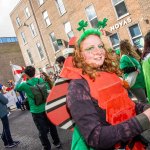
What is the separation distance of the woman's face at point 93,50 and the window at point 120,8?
15.5m

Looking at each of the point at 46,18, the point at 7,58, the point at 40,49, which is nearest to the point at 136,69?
the point at 46,18

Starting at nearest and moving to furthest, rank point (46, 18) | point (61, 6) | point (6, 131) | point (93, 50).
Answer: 1. point (93, 50)
2. point (6, 131)
3. point (61, 6)
4. point (46, 18)

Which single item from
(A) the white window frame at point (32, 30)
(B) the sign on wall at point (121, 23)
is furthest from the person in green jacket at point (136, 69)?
(A) the white window frame at point (32, 30)

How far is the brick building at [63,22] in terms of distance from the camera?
1645cm

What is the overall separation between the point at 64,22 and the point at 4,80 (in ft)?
73.3

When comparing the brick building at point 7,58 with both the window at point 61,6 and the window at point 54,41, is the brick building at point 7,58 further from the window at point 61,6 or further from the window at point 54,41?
the window at point 61,6

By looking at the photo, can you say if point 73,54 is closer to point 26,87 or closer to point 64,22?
point 26,87

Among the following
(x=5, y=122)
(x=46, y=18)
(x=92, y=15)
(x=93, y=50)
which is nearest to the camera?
(x=93, y=50)

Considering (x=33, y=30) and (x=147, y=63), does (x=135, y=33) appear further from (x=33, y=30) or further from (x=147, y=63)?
(x=33, y=30)

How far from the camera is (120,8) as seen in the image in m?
17.2

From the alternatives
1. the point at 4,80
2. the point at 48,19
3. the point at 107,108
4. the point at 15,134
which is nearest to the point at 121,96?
the point at 107,108

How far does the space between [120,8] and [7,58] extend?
98.5 feet

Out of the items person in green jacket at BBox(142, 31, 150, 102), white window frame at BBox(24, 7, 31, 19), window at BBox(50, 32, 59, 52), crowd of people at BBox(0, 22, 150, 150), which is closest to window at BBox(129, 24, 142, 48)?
window at BBox(50, 32, 59, 52)

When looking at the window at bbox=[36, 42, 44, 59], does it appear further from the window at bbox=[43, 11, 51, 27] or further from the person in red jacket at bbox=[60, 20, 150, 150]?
the person in red jacket at bbox=[60, 20, 150, 150]
